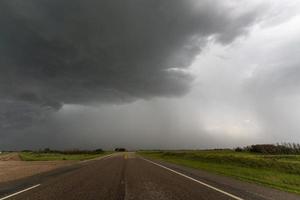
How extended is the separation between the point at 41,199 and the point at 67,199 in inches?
36.3

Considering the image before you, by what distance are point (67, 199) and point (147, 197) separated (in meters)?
2.70

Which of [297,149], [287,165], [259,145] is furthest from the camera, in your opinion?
[259,145]

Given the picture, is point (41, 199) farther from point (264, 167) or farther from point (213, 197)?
point (264, 167)

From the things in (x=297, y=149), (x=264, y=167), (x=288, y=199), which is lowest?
(x=288, y=199)

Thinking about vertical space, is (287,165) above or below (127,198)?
above

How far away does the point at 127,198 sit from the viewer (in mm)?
9719

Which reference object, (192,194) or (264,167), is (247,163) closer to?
(264,167)

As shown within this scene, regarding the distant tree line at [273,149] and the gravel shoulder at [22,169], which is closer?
the gravel shoulder at [22,169]

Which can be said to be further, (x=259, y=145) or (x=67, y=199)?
(x=259, y=145)

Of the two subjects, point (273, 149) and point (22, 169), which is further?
point (273, 149)

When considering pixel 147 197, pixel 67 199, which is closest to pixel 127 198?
pixel 147 197

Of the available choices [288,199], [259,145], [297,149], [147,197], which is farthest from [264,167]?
[259,145]

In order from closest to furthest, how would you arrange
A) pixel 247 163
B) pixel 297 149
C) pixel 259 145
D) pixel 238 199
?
pixel 238 199 < pixel 247 163 < pixel 297 149 < pixel 259 145

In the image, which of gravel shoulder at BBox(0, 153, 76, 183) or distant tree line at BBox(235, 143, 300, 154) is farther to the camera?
distant tree line at BBox(235, 143, 300, 154)
